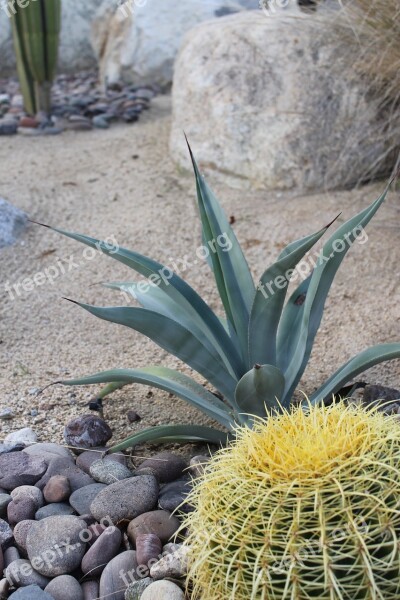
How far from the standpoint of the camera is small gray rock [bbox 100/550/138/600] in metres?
1.92

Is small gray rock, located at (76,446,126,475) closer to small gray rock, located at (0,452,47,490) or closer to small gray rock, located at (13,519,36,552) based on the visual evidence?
small gray rock, located at (0,452,47,490)

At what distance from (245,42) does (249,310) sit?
281 centimetres

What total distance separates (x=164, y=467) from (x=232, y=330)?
0.49m

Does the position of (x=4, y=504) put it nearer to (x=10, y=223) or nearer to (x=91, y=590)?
(x=91, y=590)

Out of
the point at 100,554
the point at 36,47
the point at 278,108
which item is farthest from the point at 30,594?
the point at 36,47

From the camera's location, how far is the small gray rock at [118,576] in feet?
6.31

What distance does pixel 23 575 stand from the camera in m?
1.99

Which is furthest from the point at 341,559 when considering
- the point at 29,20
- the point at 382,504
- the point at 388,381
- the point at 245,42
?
the point at 29,20

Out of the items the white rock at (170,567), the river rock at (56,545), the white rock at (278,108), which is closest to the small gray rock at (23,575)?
the river rock at (56,545)

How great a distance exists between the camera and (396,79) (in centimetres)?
407

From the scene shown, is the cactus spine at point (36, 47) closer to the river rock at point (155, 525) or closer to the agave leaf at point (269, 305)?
the agave leaf at point (269, 305)

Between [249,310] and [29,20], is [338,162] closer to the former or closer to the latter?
[249,310]

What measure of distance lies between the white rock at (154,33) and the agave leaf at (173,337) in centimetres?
519

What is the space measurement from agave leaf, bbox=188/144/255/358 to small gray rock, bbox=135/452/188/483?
1.28ft
